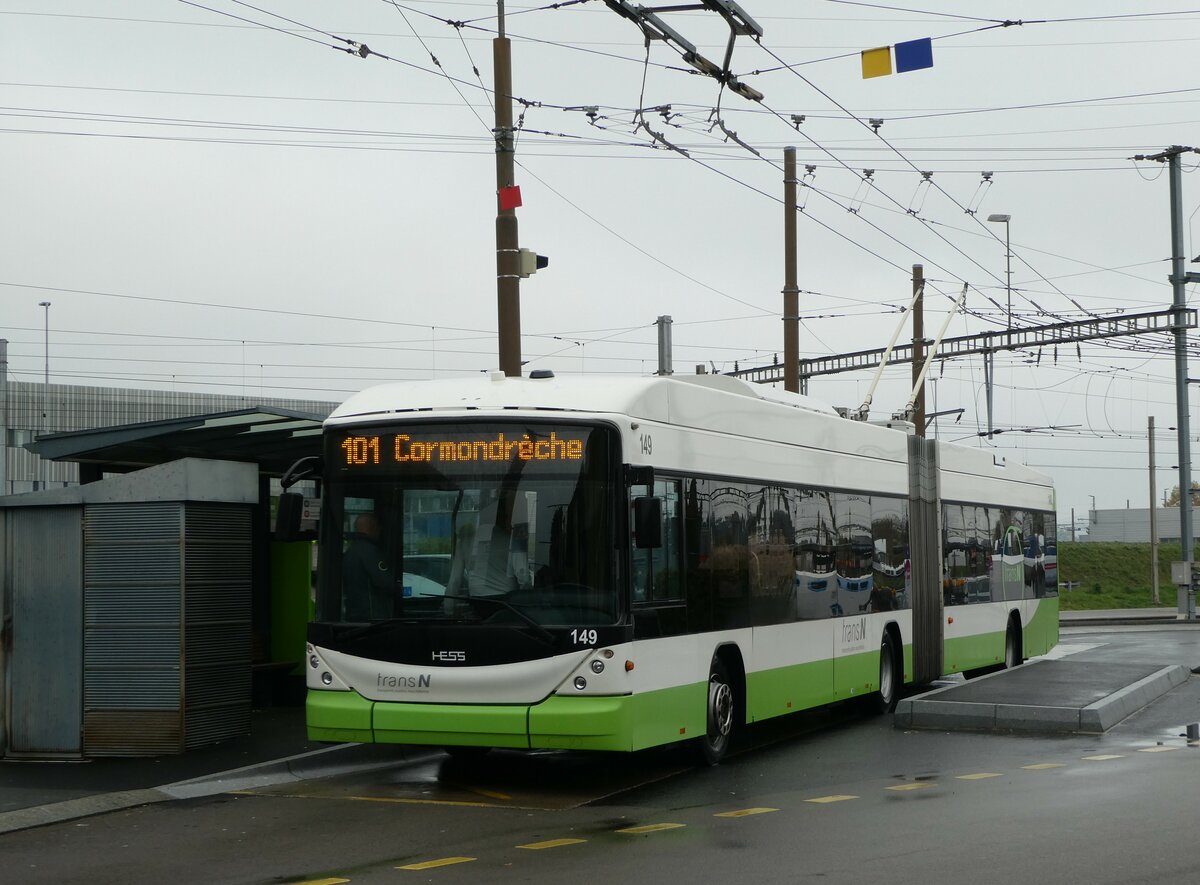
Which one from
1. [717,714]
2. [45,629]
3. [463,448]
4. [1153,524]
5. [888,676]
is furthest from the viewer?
[1153,524]

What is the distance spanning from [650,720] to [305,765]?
3.27m

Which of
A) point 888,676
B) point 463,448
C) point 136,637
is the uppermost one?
point 463,448

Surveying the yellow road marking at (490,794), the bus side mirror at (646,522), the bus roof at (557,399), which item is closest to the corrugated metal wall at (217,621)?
the bus roof at (557,399)

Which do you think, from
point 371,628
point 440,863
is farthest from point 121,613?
point 440,863

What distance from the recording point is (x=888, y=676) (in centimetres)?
1791

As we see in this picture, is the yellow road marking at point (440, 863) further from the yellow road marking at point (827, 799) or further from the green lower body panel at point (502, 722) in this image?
the yellow road marking at point (827, 799)

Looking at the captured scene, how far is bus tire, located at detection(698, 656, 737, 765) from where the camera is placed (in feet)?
42.4

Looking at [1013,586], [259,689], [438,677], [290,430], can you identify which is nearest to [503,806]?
[438,677]

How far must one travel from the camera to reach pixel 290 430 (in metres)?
15.2

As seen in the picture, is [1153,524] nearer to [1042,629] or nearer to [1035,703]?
[1042,629]

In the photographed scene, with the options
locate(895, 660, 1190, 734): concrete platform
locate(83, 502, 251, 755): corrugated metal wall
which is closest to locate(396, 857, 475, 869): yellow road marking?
locate(83, 502, 251, 755): corrugated metal wall

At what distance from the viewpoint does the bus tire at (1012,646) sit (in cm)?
2247

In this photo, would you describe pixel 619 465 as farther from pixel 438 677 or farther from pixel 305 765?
pixel 305 765

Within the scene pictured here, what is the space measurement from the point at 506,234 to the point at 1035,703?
714cm
